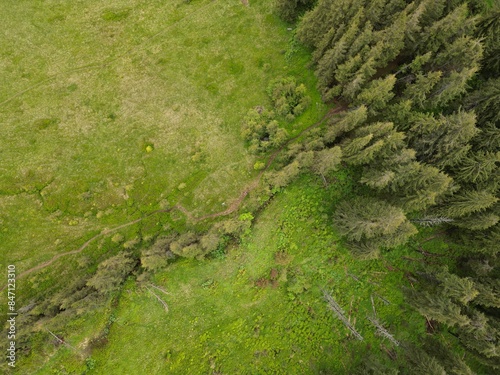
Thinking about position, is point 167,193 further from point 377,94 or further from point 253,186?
point 377,94

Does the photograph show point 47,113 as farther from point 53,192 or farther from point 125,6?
point 125,6

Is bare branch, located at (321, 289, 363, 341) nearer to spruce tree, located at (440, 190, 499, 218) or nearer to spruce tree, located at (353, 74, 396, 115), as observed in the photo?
spruce tree, located at (440, 190, 499, 218)

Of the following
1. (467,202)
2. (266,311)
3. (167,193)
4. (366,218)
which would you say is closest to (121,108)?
(167,193)

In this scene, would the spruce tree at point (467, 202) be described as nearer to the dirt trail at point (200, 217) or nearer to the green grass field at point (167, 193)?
the green grass field at point (167, 193)

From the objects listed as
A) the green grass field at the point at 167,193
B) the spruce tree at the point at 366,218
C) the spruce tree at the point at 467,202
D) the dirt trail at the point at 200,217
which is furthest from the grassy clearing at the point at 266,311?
the spruce tree at the point at 467,202

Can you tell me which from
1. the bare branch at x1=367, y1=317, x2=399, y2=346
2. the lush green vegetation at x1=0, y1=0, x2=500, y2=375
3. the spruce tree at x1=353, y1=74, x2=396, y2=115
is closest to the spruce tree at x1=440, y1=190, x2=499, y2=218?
the lush green vegetation at x1=0, y1=0, x2=500, y2=375
